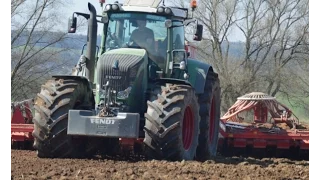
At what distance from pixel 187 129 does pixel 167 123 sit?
49.1 inches

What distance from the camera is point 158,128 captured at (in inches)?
372

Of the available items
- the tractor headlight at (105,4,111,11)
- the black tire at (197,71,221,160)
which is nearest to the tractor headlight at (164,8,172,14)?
the tractor headlight at (105,4,111,11)

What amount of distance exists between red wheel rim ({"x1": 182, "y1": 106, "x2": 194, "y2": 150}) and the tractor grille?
3.51ft

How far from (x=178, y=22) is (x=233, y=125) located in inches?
130

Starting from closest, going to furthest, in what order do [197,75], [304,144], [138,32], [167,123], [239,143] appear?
[167,123]
[138,32]
[197,75]
[304,144]
[239,143]

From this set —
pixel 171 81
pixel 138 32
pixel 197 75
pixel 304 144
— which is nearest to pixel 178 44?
pixel 197 75

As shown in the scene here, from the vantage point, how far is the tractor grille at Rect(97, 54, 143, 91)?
1005 centimetres

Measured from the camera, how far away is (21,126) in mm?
11898

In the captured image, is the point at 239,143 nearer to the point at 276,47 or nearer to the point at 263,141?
the point at 263,141

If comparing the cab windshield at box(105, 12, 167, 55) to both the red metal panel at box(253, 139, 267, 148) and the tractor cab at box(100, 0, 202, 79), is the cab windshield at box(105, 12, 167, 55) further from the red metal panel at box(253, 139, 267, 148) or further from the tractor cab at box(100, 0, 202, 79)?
the red metal panel at box(253, 139, 267, 148)

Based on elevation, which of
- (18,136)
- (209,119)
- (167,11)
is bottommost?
(18,136)

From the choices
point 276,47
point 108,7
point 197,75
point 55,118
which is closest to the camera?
point 55,118
